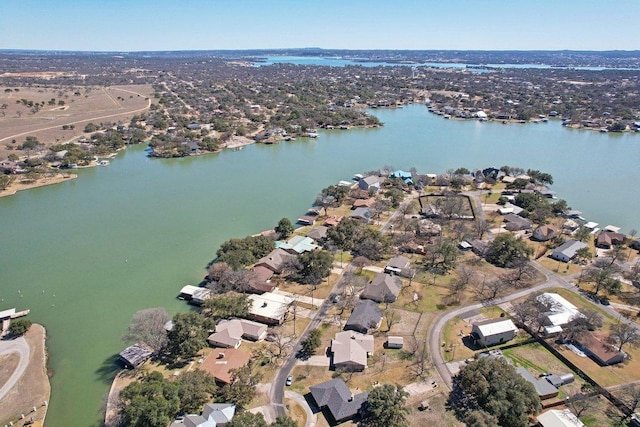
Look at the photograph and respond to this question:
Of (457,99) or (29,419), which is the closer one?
(29,419)

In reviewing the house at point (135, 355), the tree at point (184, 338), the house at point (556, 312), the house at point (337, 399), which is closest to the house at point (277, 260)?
the tree at point (184, 338)

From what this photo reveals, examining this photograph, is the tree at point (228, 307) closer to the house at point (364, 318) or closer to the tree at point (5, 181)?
the house at point (364, 318)

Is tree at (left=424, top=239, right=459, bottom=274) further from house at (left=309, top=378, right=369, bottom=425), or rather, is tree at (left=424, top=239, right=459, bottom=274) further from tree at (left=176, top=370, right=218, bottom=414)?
tree at (left=176, top=370, right=218, bottom=414)

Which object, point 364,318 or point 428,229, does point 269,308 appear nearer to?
point 364,318

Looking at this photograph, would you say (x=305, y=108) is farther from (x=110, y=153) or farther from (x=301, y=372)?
(x=301, y=372)

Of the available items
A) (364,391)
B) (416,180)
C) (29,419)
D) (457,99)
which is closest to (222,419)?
(364,391)
